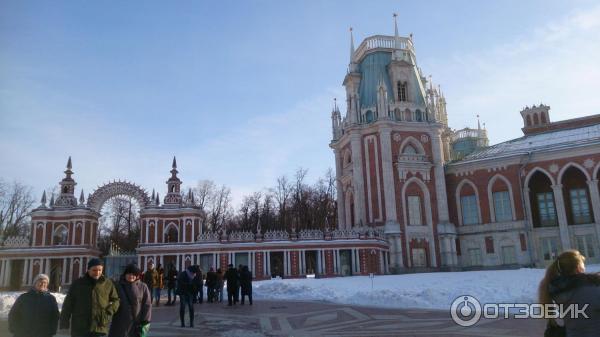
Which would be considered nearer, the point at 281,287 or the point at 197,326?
the point at 197,326

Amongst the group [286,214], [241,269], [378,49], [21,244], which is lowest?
[241,269]

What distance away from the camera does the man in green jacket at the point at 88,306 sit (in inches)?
256

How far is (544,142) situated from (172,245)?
34.1 m

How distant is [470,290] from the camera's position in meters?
17.6

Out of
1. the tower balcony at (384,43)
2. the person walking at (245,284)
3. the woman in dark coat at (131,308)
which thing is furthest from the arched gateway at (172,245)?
the woman in dark coat at (131,308)

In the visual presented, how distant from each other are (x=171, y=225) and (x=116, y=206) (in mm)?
25890

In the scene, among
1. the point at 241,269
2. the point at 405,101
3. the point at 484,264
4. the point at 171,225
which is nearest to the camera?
the point at 241,269

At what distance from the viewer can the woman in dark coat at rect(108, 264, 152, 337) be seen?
7.34 metres

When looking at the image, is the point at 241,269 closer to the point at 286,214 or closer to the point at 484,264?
the point at 484,264

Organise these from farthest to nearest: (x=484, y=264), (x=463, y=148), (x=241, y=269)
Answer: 1. (x=463, y=148)
2. (x=484, y=264)
3. (x=241, y=269)

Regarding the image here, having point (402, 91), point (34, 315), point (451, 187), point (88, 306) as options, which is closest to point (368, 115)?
point (402, 91)

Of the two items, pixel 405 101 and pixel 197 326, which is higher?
pixel 405 101

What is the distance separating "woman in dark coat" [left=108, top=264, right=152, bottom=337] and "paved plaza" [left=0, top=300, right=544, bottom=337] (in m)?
4.06

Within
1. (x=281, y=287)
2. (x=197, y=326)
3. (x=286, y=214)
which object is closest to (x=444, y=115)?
(x=286, y=214)
